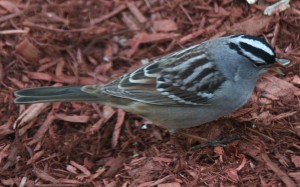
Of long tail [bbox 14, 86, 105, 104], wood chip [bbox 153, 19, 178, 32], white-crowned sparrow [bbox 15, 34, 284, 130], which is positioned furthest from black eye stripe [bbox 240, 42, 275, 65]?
wood chip [bbox 153, 19, 178, 32]

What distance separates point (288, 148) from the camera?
502cm

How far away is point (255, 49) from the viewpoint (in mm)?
4875

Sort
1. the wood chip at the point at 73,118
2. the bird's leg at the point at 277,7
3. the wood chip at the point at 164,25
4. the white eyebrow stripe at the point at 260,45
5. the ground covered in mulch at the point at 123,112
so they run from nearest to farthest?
the white eyebrow stripe at the point at 260,45
the ground covered in mulch at the point at 123,112
the wood chip at the point at 73,118
the bird's leg at the point at 277,7
the wood chip at the point at 164,25

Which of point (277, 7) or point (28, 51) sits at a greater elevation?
point (277, 7)

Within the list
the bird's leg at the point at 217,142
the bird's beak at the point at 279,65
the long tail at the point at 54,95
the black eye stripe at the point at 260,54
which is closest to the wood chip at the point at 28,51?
the long tail at the point at 54,95

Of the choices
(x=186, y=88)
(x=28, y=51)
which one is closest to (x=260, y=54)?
(x=186, y=88)

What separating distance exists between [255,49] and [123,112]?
60.4 inches

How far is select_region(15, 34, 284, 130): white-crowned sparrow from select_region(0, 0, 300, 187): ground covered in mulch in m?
0.32

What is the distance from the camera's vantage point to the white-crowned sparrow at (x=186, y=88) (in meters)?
5.07

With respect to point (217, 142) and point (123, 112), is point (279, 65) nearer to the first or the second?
point (217, 142)

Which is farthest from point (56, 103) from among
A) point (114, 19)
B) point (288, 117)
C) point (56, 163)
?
point (288, 117)

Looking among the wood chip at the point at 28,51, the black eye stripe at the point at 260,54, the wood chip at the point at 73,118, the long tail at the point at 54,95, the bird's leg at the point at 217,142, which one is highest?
the black eye stripe at the point at 260,54

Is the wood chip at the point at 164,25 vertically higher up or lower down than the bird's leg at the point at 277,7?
lower down

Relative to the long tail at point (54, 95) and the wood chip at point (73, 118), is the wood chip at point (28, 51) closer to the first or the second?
the wood chip at point (73, 118)
